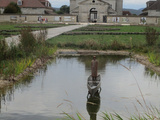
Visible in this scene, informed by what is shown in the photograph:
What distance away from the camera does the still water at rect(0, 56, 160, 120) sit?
A: 10.5m

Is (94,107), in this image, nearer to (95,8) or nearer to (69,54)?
(69,54)

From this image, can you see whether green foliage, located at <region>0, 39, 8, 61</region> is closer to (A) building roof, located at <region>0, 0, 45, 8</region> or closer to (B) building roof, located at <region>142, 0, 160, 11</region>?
(A) building roof, located at <region>0, 0, 45, 8</region>

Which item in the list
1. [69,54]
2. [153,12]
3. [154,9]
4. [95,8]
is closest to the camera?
[69,54]

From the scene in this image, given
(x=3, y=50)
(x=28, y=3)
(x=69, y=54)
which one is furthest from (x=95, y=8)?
(x=3, y=50)

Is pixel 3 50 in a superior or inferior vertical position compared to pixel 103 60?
superior

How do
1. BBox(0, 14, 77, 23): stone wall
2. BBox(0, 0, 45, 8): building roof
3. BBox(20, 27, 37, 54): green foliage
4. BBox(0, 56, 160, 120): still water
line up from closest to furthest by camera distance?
BBox(0, 56, 160, 120): still water, BBox(20, 27, 37, 54): green foliage, BBox(0, 14, 77, 23): stone wall, BBox(0, 0, 45, 8): building roof

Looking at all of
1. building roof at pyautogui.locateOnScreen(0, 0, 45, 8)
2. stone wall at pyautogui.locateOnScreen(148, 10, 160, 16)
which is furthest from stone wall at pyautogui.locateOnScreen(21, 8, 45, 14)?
stone wall at pyautogui.locateOnScreen(148, 10, 160, 16)

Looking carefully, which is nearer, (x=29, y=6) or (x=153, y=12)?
(x=153, y=12)

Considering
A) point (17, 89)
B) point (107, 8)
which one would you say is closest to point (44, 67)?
point (17, 89)

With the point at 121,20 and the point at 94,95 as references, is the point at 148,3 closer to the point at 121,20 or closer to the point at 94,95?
the point at 121,20

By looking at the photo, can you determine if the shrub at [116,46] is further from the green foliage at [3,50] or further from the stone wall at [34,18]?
the stone wall at [34,18]

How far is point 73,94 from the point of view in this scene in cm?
1279

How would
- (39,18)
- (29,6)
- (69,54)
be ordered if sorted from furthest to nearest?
(29,6) < (39,18) < (69,54)

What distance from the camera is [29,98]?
12094mm
